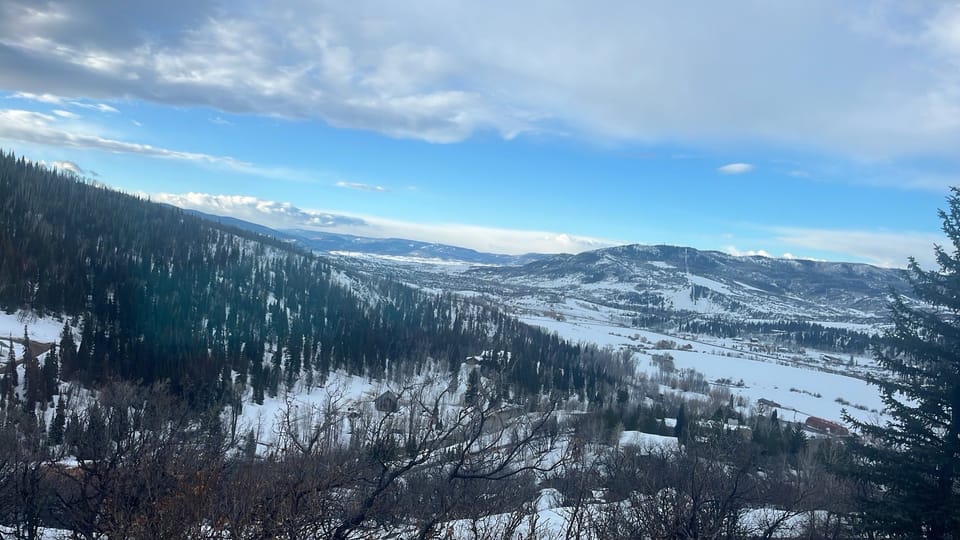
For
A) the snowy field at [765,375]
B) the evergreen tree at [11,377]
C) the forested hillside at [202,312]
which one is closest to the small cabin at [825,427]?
the snowy field at [765,375]

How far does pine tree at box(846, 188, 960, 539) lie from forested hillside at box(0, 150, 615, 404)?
38.5 m

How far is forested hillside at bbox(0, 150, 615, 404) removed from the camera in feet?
216

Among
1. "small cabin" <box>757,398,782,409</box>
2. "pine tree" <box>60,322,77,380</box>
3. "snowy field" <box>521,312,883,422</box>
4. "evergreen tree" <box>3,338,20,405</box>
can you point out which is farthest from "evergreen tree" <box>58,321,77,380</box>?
"small cabin" <box>757,398,782,409</box>

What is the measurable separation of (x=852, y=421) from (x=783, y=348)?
184027 mm

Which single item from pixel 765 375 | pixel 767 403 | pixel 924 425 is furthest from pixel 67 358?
pixel 765 375

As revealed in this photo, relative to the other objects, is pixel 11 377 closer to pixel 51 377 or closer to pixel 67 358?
pixel 51 377

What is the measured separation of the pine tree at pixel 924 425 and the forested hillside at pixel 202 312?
126 ft

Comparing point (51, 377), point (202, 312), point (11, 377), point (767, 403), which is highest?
point (202, 312)

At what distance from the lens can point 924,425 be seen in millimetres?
14492

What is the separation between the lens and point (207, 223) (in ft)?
525

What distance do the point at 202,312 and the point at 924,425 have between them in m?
92.9

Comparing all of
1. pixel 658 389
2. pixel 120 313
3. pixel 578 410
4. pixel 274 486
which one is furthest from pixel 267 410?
pixel 658 389

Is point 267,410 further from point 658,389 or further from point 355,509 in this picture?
point 658,389

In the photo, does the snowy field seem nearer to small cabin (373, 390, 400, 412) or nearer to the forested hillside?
the forested hillside
